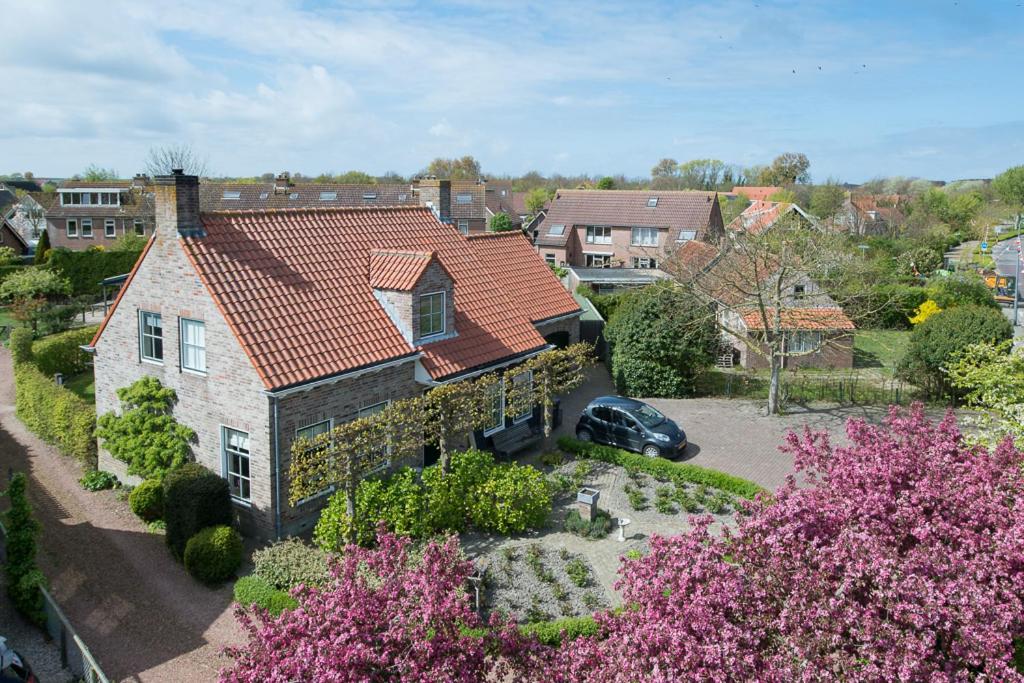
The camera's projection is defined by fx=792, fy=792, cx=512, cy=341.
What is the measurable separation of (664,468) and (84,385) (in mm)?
23942

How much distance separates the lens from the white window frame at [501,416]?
76.3 feet

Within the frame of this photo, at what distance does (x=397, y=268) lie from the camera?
2162 centimetres

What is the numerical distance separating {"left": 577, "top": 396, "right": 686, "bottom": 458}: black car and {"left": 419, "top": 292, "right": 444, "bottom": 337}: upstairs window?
5.87 metres

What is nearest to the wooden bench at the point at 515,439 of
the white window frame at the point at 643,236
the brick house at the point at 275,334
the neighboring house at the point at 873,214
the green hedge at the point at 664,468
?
the brick house at the point at 275,334

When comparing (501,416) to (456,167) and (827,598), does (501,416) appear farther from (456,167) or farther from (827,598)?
(456,167)

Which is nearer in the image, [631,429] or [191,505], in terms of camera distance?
[191,505]

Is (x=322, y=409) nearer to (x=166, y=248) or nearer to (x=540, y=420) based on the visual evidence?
(x=166, y=248)

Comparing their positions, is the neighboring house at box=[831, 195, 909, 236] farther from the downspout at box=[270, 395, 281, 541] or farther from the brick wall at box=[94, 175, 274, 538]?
the downspout at box=[270, 395, 281, 541]

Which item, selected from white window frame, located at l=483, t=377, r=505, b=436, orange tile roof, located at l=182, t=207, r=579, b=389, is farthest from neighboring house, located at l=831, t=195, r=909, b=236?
white window frame, located at l=483, t=377, r=505, b=436

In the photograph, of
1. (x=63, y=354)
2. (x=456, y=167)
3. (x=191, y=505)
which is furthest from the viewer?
(x=456, y=167)

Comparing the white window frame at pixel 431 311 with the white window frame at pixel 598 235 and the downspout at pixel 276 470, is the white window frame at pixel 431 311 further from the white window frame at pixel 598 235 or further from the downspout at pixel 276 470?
the white window frame at pixel 598 235

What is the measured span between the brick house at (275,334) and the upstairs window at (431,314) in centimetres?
4

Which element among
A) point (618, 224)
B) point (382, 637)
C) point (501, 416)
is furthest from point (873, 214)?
point (382, 637)

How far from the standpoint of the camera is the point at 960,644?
891 cm
